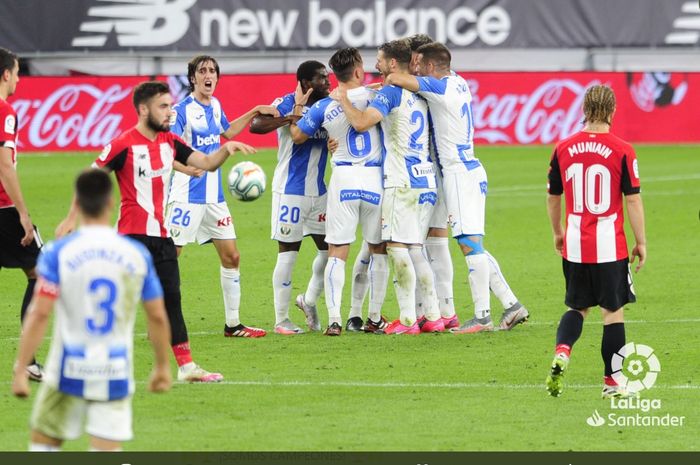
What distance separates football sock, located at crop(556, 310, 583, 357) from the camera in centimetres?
881

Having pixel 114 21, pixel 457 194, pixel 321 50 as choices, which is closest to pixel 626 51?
pixel 321 50

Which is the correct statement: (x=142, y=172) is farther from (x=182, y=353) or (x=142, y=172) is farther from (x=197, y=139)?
(x=197, y=139)

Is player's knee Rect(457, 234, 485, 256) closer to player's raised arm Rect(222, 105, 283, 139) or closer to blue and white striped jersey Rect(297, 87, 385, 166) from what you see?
blue and white striped jersey Rect(297, 87, 385, 166)

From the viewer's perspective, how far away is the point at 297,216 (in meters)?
11.7

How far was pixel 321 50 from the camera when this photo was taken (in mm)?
33969

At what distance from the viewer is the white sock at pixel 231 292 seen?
1145 centimetres

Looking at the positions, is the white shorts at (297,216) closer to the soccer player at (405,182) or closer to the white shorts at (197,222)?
the white shorts at (197,222)

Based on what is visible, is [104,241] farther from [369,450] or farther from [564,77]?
[564,77]

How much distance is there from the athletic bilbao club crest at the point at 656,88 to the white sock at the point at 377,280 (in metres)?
19.6

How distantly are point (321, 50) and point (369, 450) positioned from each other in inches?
1062

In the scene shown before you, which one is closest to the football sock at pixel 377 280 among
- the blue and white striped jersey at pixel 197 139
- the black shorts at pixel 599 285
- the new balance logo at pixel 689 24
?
the blue and white striped jersey at pixel 197 139

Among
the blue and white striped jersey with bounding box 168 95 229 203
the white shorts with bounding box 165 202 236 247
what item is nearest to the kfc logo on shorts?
the white shorts with bounding box 165 202 236 247

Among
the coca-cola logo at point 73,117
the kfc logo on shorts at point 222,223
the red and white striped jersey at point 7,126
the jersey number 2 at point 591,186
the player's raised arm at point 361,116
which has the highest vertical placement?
the coca-cola logo at point 73,117

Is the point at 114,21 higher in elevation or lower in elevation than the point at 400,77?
higher
